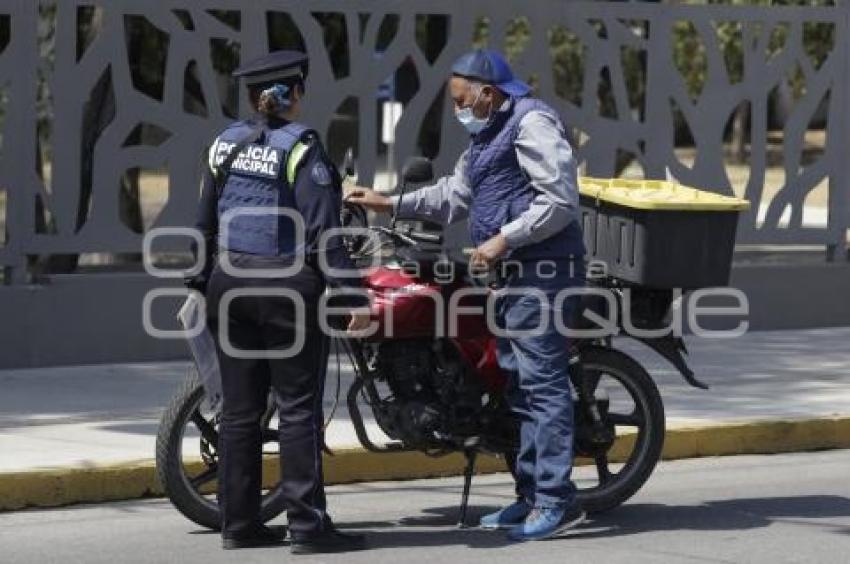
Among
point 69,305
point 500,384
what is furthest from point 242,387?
point 69,305

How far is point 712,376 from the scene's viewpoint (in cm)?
1184

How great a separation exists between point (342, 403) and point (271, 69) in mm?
3392

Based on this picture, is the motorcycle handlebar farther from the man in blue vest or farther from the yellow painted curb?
the yellow painted curb

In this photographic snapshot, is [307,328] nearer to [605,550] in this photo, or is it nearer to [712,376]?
[605,550]

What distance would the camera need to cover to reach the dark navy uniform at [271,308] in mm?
7316

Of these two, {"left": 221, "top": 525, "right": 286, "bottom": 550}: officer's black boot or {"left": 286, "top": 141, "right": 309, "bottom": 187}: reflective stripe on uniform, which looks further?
{"left": 221, "top": 525, "right": 286, "bottom": 550}: officer's black boot

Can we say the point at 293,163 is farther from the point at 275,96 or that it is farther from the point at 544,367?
the point at 544,367

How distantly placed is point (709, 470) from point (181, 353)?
3738 millimetres

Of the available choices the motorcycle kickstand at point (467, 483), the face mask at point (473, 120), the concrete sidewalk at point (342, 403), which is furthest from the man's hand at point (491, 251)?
the concrete sidewalk at point (342, 403)

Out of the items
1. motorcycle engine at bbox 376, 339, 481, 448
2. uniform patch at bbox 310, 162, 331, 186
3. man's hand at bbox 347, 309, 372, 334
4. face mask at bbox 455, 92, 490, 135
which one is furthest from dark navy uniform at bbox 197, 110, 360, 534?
face mask at bbox 455, 92, 490, 135

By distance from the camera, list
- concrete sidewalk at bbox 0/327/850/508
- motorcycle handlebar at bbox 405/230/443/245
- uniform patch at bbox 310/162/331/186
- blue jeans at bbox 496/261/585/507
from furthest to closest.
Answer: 1. concrete sidewalk at bbox 0/327/850/508
2. motorcycle handlebar at bbox 405/230/443/245
3. blue jeans at bbox 496/261/585/507
4. uniform patch at bbox 310/162/331/186

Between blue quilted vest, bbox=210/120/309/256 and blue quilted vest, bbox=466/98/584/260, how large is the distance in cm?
77

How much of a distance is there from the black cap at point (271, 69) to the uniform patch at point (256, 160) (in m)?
0.24

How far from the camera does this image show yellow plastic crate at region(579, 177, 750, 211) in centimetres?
819
